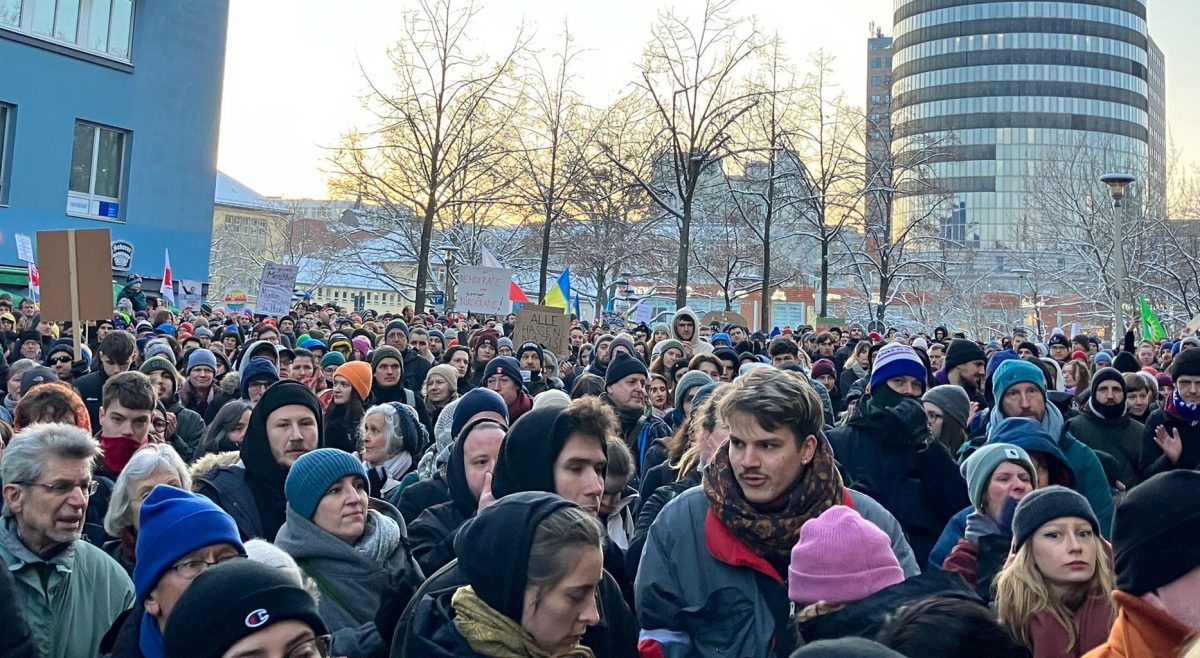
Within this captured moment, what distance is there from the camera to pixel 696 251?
5194 centimetres

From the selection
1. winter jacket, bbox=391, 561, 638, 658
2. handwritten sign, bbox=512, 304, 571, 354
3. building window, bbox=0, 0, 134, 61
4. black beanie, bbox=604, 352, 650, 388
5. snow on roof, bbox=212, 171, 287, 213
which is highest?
snow on roof, bbox=212, 171, 287, 213

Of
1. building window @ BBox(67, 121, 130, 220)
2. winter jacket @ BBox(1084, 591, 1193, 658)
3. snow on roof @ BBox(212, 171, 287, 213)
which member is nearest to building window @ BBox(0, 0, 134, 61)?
building window @ BBox(67, 121, 130, 220)

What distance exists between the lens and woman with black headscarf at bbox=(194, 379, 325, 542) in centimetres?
519

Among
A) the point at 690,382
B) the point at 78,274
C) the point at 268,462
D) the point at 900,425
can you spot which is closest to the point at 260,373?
the point at 78,274

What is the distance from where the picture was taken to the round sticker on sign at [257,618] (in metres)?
2.80

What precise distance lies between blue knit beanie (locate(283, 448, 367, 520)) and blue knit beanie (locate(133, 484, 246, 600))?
0.75m

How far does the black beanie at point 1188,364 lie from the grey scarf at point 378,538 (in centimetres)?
624

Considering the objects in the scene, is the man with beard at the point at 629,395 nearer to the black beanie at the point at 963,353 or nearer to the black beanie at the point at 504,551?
the black beanie at the point at 963,353

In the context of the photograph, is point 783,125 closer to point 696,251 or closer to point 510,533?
point 696,251

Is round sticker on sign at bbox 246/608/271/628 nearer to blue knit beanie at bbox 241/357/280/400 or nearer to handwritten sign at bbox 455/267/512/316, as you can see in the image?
blue knit beanie at bbox 241/357/280/400

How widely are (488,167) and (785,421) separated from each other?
31359 millimetres

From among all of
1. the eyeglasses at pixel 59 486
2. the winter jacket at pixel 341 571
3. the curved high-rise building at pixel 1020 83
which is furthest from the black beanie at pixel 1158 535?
the curved high-rise building at pixel 1020 83

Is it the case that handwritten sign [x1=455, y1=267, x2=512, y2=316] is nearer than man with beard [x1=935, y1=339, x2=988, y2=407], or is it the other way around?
man with beard [x1=935, y1=339, x2=988, y2=407]

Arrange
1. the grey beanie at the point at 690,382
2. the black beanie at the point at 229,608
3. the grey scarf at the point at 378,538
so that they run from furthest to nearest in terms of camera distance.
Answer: the grey beanie at the point at 690,382 < the grey scarf at the point at 378,538 < the black beanie at the point at 229,608
